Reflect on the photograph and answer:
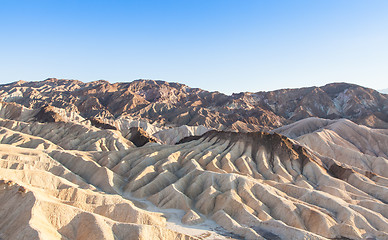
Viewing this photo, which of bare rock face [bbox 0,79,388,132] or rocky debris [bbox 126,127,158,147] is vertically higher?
bare rock face [bbox 0,79,388,132]

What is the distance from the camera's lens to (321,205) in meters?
38.6

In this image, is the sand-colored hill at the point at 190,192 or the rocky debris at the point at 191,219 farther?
the rocky debris at the point at 191,219

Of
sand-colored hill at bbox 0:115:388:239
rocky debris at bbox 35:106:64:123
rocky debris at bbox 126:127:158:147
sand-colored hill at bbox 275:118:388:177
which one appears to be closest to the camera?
sand-colored hill at bbox 0:115:388:239

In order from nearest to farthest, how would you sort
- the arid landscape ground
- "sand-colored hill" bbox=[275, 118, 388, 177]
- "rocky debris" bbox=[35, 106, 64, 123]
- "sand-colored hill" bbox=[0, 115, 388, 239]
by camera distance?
1. "sand-colored hill" bbox=[0, 115, 388, 239]
2. the arid landscape ground
3. "sand-colored hill" bbox=[275, 118, 388, 177]
4. "rocky debris" bbox=[35, 106, 64, 123]

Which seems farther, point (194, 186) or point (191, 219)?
point (194, 186)

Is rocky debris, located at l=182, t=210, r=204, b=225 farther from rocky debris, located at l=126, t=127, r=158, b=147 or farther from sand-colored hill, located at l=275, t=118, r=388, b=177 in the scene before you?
rocky debris, located at l=126, t=127, r=158, b=147

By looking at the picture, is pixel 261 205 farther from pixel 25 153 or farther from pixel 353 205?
pixel 25 153

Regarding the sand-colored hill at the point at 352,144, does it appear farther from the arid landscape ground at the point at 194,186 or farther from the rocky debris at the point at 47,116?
the rocky debris at the point at 47,116

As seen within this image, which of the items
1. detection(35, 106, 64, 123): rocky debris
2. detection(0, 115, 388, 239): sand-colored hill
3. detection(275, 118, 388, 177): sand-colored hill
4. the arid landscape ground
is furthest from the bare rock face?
detection(0, 115, 388, 239): sand-colored hill

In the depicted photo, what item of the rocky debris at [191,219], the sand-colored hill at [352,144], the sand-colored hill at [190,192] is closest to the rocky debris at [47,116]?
the sand-colored hill at [190,192]

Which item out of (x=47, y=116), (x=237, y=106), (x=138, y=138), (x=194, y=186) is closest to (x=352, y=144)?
(x=194, y=186)

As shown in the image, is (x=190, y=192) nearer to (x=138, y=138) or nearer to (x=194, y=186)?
(x=194, y=186)

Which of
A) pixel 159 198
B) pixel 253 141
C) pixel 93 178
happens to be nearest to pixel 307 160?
pixel 253 141

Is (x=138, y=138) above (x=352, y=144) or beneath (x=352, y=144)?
beneath
